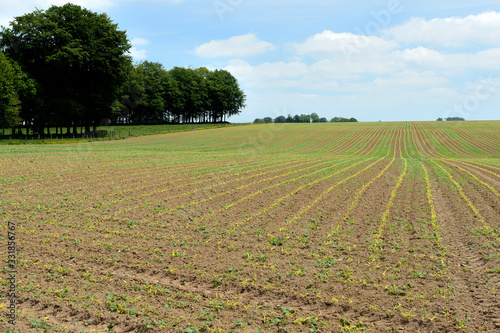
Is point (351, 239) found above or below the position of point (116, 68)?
below

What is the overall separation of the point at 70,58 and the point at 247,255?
171ft

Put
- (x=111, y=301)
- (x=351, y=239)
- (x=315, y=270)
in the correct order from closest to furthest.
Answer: (x=111, y=301) → (x=315, y=270) → (x=351, y=239)

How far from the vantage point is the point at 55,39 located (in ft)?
176

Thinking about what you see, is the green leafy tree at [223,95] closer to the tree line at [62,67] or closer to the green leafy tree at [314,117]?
the green leafy tree at [314,117]

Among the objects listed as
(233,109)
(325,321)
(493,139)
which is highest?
(233,109)

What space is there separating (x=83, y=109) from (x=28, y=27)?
44.9ft

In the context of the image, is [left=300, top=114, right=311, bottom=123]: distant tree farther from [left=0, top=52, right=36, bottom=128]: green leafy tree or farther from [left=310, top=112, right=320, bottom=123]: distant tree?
[left=0, top=52, right=36, bottom=128]: green leafy tree

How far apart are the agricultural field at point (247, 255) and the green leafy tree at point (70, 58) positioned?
41.5m

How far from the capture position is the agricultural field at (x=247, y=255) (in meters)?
6.47

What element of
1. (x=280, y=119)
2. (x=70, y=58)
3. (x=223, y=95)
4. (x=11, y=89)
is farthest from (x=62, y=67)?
(x=280, y=119)

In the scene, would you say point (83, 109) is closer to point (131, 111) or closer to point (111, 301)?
point (131, 111)

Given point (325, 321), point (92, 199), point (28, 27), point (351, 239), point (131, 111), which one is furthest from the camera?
point (131, 111)

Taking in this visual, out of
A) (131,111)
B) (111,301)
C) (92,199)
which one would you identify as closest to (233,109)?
(131,111)

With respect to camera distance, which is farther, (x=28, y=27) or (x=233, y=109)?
(x=233, y=109)
